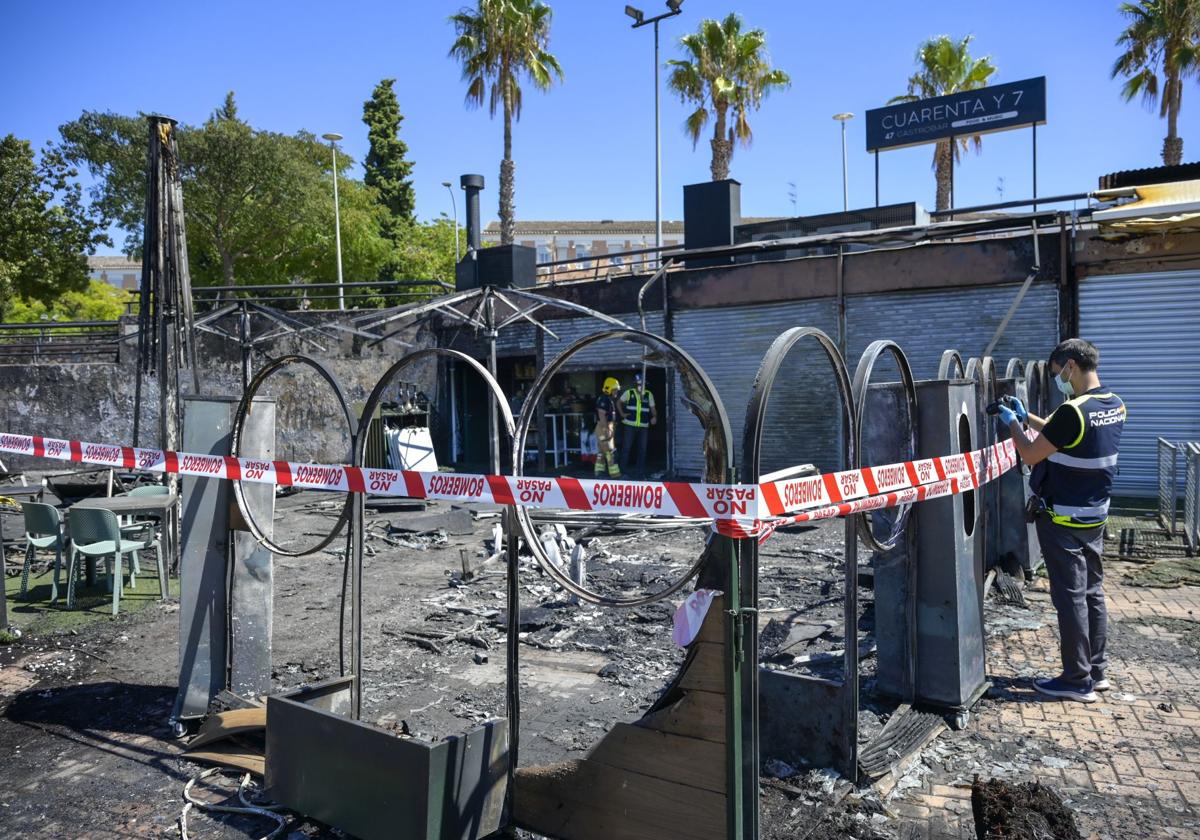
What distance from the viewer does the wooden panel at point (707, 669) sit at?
120 inches

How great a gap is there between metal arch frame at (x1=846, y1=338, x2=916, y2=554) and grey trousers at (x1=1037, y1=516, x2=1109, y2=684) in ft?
3.40

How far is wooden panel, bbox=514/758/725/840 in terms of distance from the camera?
3127 mm

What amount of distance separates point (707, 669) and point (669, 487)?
0.67 metres

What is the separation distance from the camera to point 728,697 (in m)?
2.97

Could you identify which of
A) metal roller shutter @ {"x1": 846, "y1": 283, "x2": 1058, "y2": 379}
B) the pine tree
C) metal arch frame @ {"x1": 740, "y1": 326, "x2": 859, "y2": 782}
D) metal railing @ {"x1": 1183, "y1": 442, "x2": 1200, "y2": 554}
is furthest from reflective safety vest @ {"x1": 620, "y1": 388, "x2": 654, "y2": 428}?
the pine tree

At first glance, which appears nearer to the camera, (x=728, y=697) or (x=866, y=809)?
(x=728, y=697)

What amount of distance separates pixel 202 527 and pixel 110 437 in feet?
52.4

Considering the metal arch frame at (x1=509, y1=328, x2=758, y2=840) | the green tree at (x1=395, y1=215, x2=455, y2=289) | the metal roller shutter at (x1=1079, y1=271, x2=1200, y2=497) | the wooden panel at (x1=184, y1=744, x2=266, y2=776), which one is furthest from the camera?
the green tree at (x1=395, y1=215, x2=455, y2=289)

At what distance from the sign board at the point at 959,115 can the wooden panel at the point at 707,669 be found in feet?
67.8

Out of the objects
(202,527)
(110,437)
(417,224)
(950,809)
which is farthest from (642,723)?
(417,224)

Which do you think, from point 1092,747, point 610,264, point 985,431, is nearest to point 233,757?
point 1092,747

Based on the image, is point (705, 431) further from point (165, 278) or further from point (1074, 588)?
point (165, 278)

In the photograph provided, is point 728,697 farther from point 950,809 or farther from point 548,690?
point 548,690

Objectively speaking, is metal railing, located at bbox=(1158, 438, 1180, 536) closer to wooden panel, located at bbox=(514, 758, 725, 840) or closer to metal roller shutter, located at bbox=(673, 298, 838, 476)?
metal roller shutter, located at bbox=(673, 298, 838, 476)
